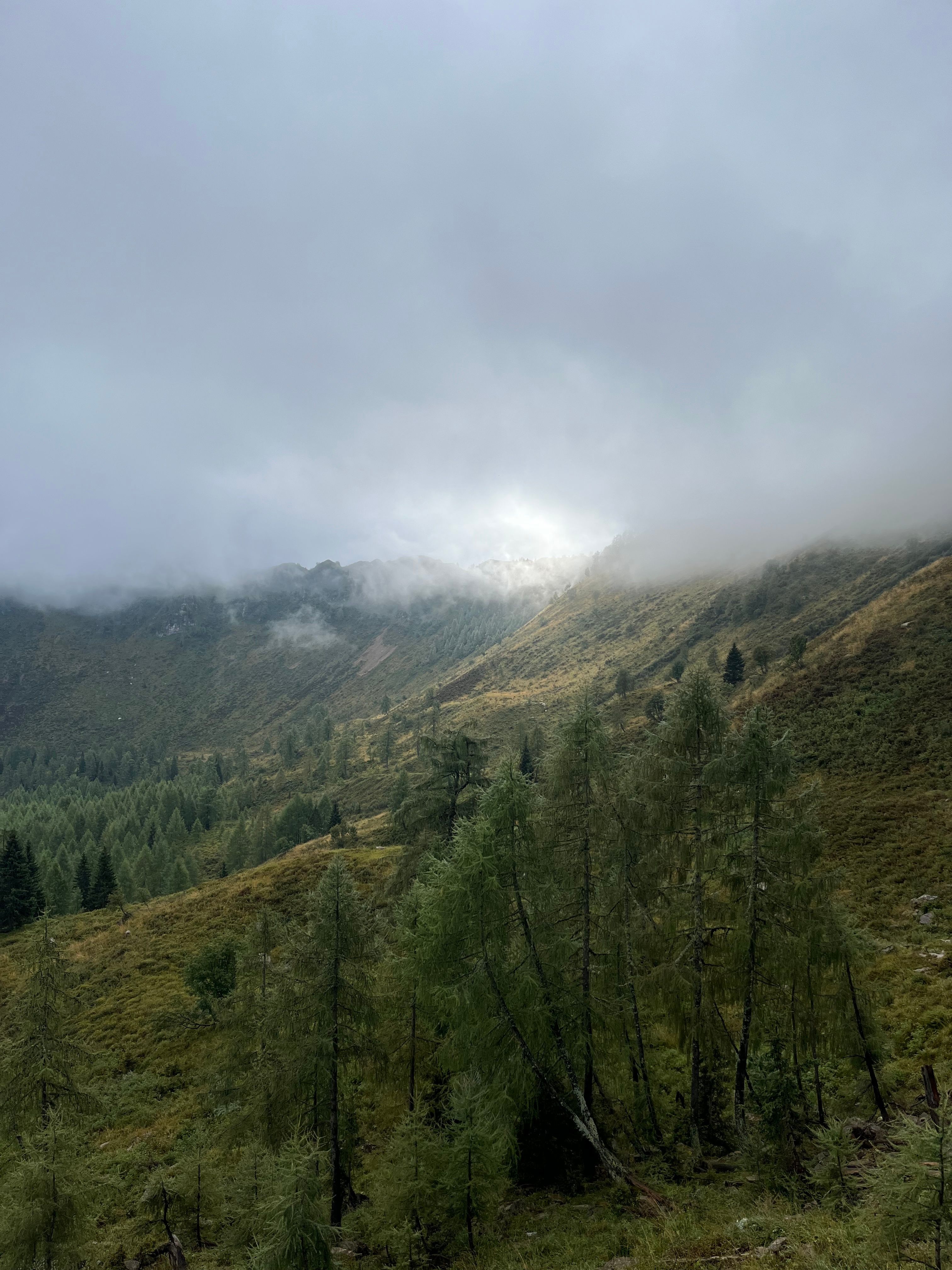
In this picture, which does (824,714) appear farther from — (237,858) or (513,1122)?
(237,858)

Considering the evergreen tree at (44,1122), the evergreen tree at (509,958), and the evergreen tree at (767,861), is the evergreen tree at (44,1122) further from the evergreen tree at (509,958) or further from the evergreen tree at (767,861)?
the evergreen tree at (767,861)

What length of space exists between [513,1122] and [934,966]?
1812 centimetres

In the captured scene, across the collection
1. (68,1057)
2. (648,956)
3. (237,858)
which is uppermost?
(648,956)

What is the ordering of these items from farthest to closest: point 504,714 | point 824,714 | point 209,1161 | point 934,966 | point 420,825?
1. point 504,714
2. point 824,714
3. point 420,825
4. point 934,966
5. point 209,1161

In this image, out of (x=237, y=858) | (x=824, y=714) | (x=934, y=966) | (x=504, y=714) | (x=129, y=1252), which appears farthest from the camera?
(x=504, y=714)

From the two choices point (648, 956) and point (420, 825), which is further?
point (420, 825)

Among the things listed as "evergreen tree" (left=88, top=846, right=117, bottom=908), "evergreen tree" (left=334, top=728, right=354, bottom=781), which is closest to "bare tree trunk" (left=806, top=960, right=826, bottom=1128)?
"evergreen tree" (left=88, top=846, right=117, bottom=908)

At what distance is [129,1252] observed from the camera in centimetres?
1673

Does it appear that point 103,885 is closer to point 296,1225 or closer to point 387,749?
point 296,1225

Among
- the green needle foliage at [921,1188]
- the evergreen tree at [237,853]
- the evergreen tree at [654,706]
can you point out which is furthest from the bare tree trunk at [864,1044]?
the evergreen tree at [237,853]

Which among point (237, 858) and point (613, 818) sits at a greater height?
point (613, 818)

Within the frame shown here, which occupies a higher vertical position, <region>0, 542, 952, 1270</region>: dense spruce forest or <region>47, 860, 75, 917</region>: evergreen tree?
<region>0, 542, 952, 1270</region>: dense spruce forest

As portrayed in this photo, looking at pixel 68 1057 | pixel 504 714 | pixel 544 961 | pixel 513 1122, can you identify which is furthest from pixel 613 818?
pixel 504 714

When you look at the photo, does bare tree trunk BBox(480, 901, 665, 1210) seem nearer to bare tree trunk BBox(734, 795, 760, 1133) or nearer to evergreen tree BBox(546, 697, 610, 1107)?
evergreen tree BBox(546, 697, 610, 1107)
